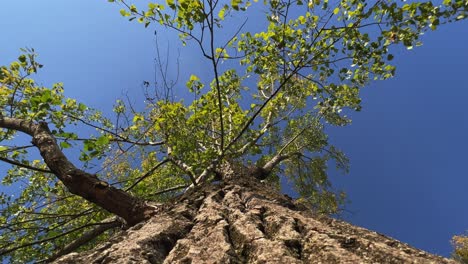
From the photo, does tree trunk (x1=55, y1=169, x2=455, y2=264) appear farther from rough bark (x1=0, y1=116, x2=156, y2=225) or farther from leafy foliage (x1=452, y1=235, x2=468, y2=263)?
leafy foliage (x1=452, y1=235, x2=468, y2=263)

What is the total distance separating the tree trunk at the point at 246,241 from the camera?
2.38 meters

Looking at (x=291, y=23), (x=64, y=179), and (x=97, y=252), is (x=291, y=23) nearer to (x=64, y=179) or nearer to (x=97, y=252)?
(x=64, y=179)

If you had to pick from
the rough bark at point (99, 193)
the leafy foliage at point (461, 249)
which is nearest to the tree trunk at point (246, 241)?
the rough bark at point (99, 193)

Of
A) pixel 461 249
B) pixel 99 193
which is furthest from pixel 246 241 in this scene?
pixel 461 249

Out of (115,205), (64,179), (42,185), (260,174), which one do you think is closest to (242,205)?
(115,205)

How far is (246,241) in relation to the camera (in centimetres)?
284

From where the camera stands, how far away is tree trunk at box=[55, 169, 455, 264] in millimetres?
2383

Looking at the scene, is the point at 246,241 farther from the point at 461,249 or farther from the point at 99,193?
the point at 461,249

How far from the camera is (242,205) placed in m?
4.40

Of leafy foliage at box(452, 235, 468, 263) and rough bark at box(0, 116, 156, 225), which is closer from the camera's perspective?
rough bark at box(0, 116, 156, 225)

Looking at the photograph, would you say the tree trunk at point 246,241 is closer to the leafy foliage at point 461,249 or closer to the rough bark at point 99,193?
the rough bark at point 99,193

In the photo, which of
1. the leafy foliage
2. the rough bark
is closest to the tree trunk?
the rough bark

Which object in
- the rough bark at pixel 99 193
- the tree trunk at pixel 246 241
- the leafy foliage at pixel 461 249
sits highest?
the leafy foliage at pixel 461 249

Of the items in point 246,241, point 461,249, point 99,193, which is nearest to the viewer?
point 246,241
